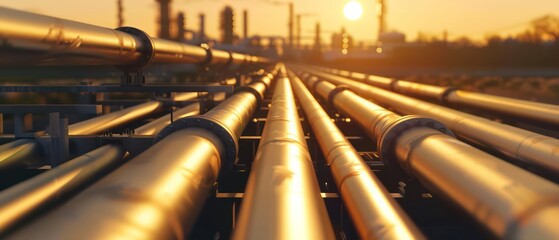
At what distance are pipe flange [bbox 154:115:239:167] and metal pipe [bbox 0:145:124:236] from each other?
0.62 meters

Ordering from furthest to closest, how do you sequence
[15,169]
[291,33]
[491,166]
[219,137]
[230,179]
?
[291,33] → [230,179] → [15,169] → [219,137] → [491,166]

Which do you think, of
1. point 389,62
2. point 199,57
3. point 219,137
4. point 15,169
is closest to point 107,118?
point 199,57

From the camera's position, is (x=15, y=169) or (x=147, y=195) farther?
(x=15, y=169)

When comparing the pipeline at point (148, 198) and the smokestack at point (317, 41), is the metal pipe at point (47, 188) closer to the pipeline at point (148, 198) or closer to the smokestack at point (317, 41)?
the pipeline at point (148, 198)

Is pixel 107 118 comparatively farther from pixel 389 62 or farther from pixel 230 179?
pixel 389 62

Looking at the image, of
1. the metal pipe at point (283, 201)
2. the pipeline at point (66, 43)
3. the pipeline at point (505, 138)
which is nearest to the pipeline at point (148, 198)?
the metal pipe at point (283, 201)

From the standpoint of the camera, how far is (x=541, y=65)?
73.2m

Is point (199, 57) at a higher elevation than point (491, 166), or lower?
higher

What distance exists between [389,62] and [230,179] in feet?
232

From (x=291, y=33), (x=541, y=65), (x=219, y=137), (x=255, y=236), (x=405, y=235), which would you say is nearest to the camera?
(x=255, y=236)

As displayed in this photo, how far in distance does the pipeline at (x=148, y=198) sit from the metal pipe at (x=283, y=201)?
Answer: 1.09 ft

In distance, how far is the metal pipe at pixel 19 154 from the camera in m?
5.00

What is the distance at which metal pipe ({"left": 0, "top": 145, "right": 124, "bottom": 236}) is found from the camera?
10.5ft

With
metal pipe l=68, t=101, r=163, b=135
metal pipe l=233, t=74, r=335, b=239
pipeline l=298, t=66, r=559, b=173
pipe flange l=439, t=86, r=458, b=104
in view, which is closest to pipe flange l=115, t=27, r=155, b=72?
metal pipe l=68, t=101, r=163, b=135
